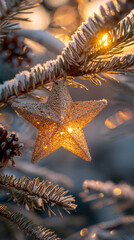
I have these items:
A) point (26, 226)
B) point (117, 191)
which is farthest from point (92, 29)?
point (117, 191)

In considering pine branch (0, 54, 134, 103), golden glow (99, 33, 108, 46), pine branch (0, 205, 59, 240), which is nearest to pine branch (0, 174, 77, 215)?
pine branch (0, 205, 59, 240)

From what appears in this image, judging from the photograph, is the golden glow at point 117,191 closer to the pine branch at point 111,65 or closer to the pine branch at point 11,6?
the pine branch at point 111,65

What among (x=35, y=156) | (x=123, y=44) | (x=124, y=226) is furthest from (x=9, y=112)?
(x=124, y=226)

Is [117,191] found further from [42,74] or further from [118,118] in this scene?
[42,74]

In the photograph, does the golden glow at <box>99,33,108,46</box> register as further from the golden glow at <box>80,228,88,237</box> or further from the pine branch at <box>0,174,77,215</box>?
the golden glow at <box>80,228,88,237</box>

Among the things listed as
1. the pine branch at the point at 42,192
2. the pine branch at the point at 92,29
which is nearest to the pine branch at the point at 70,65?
the pine branch at the point at 92,29

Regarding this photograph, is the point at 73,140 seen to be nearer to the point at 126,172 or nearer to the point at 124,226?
the point at 124,226
